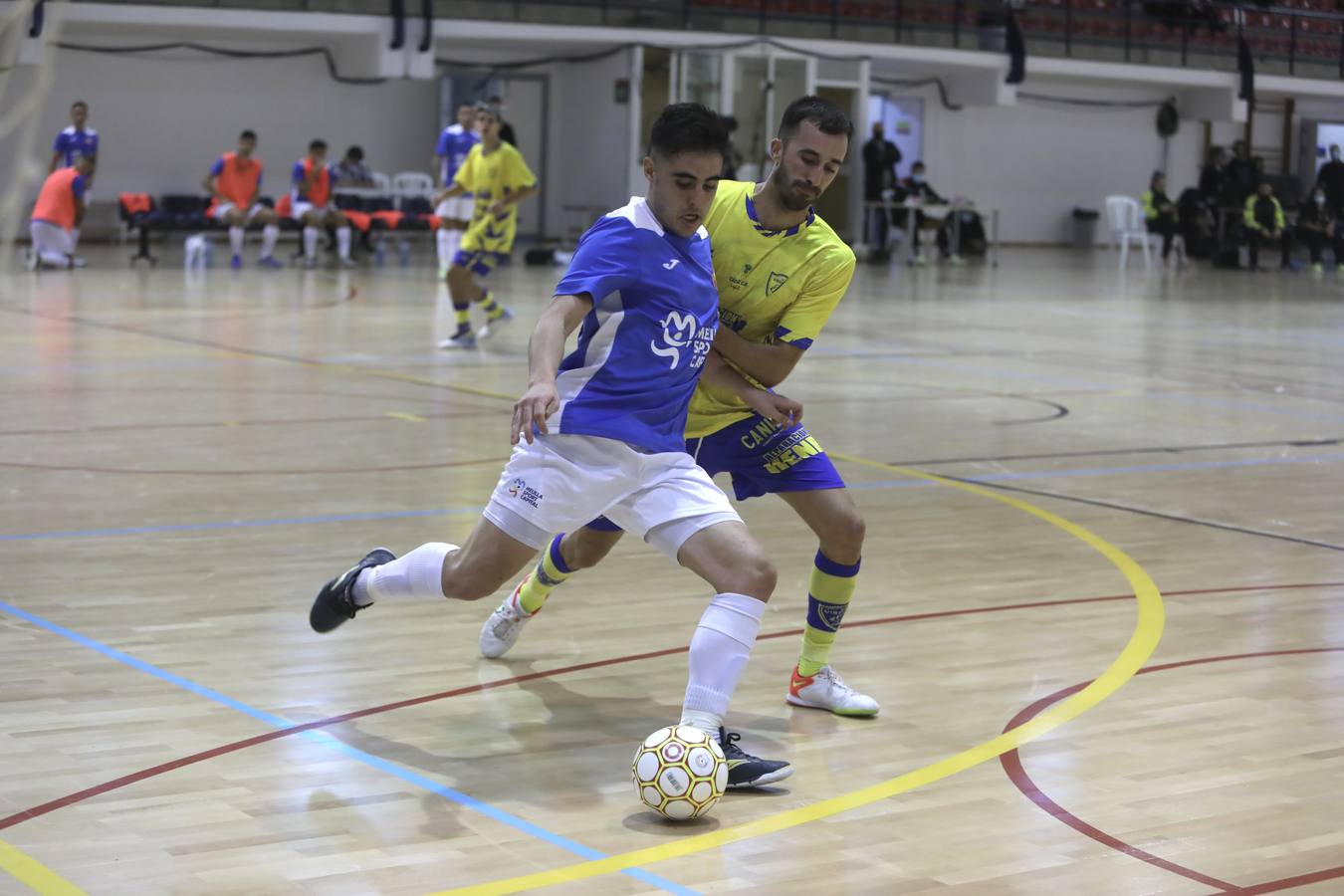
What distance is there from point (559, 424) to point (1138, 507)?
4.39m

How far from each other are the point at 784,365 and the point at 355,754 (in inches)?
57.5

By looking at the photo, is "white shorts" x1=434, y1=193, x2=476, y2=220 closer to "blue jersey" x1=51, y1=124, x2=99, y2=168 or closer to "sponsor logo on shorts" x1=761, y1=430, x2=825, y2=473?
"blue jersey" x1=51, y1=124, x2=99, y2=168

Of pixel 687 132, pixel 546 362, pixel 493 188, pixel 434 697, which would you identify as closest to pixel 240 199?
pixel 493 188

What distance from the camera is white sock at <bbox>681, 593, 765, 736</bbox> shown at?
153 inches

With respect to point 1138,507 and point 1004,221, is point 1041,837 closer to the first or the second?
point 1138,507

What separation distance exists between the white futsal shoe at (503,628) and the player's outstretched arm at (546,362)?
1.26m

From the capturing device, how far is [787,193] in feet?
14.8

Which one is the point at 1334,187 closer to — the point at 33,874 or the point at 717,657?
the point at 717,657

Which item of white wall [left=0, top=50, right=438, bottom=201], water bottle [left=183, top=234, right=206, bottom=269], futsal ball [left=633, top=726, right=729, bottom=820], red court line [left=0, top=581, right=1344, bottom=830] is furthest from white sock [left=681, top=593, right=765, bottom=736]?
white wall [left=0, top=50, right=438, bottom=201]

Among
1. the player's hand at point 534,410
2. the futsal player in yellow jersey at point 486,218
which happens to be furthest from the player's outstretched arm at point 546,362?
the futsal player in yellow jersey at point 486,218

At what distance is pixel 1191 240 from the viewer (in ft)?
108

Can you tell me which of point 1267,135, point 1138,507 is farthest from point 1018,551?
point 1267,135

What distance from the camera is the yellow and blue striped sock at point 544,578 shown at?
194 inches

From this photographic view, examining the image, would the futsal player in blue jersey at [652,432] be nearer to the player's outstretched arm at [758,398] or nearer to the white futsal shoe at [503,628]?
the player's outstretched arm at [758,398]
